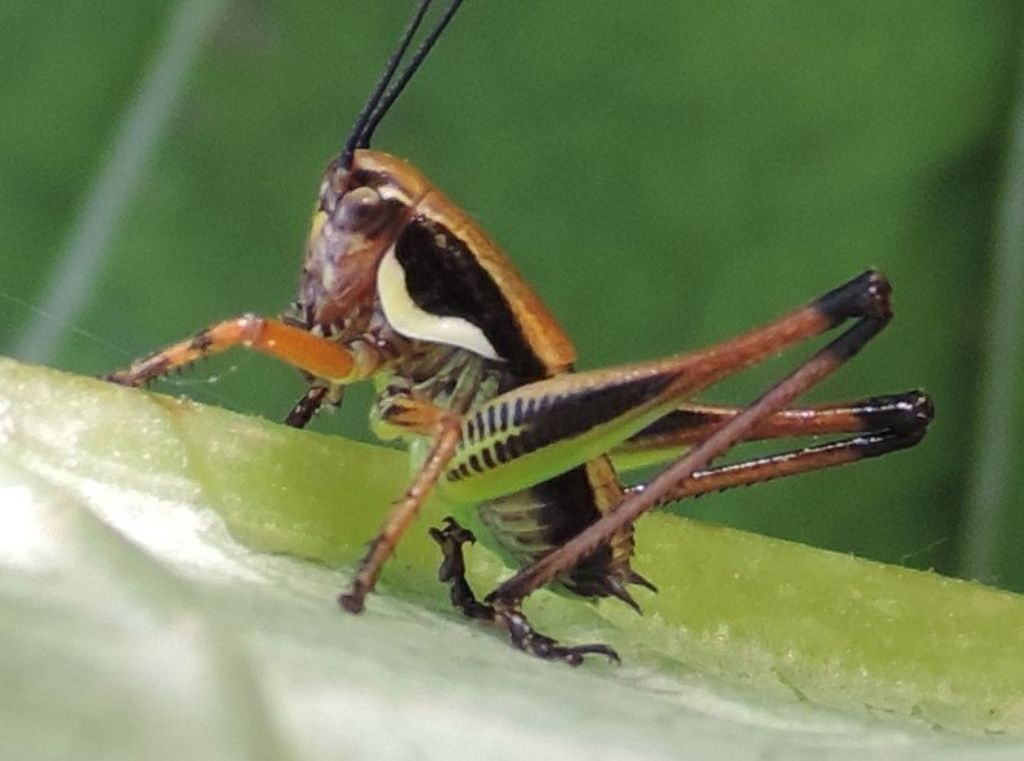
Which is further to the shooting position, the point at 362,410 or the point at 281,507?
the point at 362,410

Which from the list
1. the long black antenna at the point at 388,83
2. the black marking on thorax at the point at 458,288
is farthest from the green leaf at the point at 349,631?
the long black antenna at the point at 388,83

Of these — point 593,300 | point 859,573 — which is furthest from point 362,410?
point 859,573

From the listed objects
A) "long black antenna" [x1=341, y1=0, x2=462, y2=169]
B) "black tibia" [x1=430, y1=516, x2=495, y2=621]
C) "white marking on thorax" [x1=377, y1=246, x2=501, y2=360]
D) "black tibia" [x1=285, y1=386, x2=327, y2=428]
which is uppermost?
"long black antenna" [x1=341, y1=0, x2=462, y2=169]

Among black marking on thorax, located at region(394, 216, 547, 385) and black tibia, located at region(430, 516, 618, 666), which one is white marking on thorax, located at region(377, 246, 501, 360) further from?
black tibia, located at region(430, 516, 618, 666)

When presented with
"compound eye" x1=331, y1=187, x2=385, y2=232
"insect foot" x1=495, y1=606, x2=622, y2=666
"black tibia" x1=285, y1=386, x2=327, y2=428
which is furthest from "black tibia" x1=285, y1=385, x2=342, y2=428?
"insect foot" x1=495, y1=606, x2=622, y2=666

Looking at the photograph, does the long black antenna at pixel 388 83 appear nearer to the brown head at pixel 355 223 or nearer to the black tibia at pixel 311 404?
the brown head at pixel 355 223

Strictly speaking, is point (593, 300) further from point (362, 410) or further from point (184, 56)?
point (184, 56)
